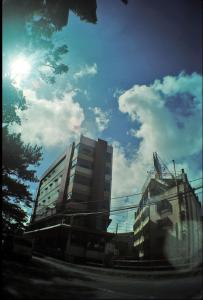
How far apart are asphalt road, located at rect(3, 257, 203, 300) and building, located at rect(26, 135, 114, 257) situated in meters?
0.28

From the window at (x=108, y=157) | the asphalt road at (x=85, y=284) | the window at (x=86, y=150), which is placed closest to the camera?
the asphalt road at (x=85, y=284)

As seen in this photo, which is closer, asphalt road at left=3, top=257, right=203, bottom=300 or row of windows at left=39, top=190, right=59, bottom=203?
asphalt road at left=3, top=257, right=203, bottom=300

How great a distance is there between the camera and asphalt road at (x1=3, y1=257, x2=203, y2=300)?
119 cm

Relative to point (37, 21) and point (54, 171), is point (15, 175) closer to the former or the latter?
point (54, 171)

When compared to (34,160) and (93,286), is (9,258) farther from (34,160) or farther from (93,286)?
(34,160)

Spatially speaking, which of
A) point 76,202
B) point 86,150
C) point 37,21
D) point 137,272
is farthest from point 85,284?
point 37,21

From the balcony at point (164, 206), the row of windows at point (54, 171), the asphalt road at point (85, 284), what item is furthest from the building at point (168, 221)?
the row of windows at point (54, 171)

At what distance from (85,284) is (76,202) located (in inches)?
30.8

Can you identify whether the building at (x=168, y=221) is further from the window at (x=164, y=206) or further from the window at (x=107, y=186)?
the window at (x=107, y=186)

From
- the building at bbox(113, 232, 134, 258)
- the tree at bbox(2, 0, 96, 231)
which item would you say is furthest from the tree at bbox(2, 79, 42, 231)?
the building at bbox(113, 232, 134, 258)

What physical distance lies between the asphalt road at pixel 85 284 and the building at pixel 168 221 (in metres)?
0.14

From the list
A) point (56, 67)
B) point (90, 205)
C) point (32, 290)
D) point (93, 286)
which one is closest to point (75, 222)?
point (90, 205)

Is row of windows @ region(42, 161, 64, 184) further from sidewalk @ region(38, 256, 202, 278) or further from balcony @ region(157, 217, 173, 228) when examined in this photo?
balcony @ region(157, 217, 173, 228)

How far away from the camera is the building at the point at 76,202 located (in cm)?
189
